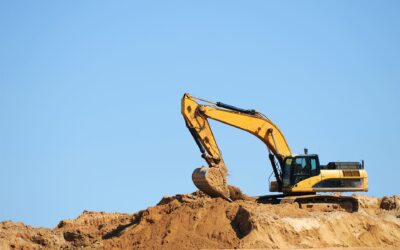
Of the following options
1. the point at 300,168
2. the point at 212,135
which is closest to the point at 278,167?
the point at 300,168

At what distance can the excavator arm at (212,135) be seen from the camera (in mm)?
25547

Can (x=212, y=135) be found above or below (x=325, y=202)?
above

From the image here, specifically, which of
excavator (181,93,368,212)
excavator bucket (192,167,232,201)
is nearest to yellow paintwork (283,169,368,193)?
excavator (181,93,368,212)

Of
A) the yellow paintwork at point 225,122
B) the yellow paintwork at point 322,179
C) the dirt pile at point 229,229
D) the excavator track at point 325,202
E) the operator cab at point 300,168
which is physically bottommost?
the dirt pile at point 229,229

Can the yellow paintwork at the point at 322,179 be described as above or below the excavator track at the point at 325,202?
above

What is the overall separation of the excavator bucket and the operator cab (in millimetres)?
2180

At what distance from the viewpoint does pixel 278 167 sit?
2692cm

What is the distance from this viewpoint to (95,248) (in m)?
23.9

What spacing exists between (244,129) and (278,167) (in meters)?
1.76

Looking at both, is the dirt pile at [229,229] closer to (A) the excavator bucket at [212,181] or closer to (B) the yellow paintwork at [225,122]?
(A) the excavator bucket at [212,181]

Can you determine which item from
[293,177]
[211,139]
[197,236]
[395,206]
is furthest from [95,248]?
[395,206]

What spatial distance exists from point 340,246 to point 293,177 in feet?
10.3

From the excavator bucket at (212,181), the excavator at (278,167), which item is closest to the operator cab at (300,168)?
the excavator at (278,167)

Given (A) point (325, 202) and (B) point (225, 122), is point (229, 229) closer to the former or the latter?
(B) point (225, 122)
